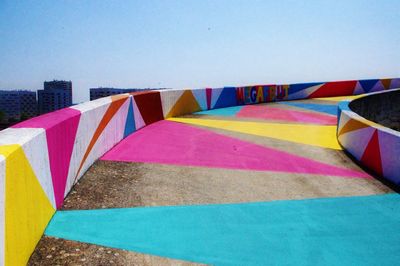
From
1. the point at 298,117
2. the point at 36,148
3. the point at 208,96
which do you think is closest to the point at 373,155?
the point at 36,148

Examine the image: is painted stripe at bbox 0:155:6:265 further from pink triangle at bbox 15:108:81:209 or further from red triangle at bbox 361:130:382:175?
red triangle at bbox 361:130:382:175

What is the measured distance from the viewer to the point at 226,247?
3.34 m

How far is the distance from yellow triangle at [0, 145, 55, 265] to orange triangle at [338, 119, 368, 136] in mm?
5803

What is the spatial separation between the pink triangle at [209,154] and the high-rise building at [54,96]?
14627 centimetres

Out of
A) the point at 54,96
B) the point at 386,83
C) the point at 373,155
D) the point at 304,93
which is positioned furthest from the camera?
the point at 54,96

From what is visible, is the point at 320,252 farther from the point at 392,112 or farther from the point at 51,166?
the point at 392,112

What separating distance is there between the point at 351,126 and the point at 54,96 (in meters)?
153

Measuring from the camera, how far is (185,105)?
41.8 feet

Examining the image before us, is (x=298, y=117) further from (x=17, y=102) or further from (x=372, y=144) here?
(x=17, y=102)

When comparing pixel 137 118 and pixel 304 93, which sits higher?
pixel 137 118

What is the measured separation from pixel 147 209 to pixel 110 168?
5.69 feet

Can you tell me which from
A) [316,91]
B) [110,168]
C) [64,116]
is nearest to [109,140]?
[110,168]

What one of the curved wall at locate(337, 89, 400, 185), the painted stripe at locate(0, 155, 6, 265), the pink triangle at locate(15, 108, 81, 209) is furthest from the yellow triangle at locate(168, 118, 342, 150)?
the painted stripe at locate(0, 155, 6, 265)

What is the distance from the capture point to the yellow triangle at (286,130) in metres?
8.79
